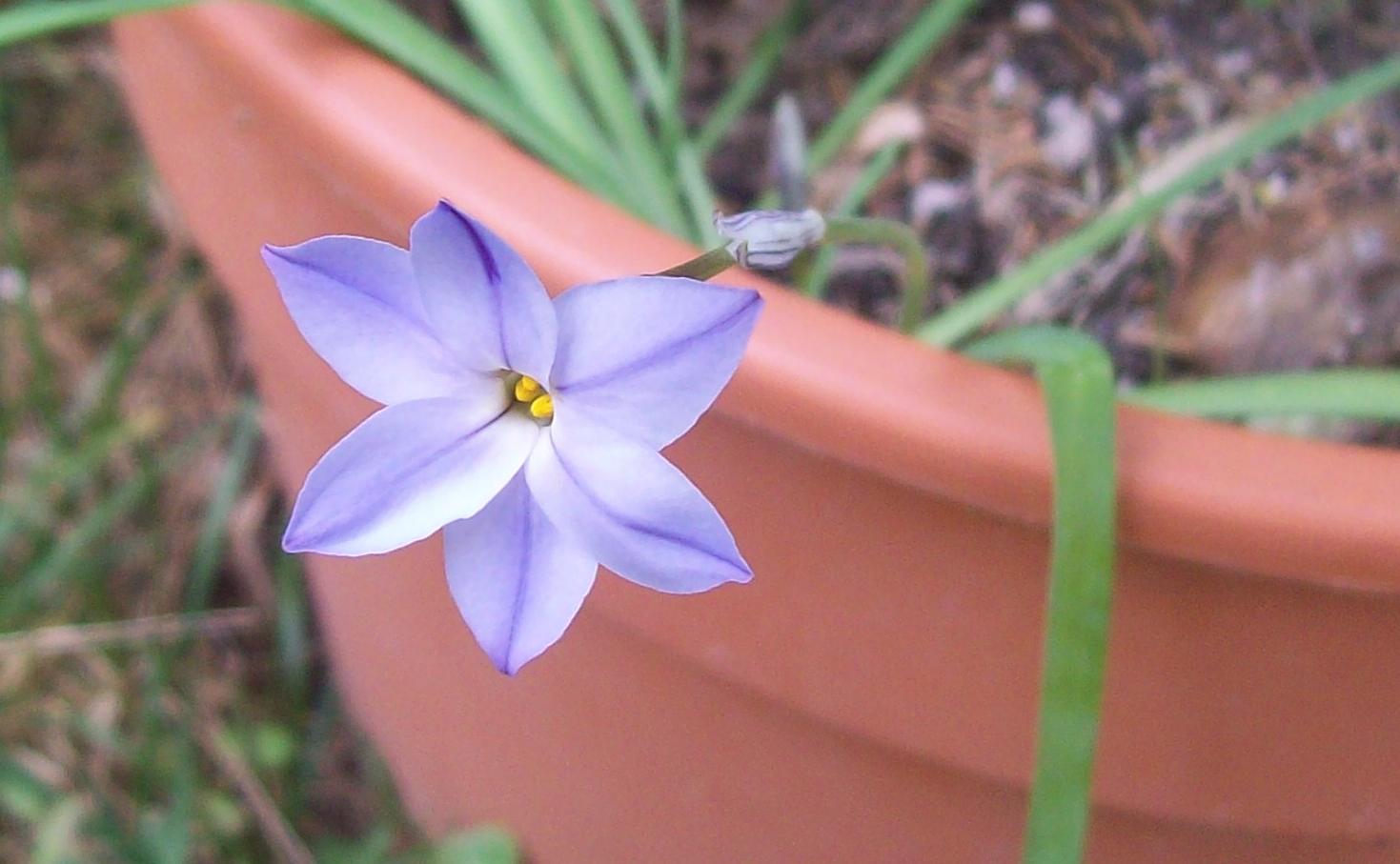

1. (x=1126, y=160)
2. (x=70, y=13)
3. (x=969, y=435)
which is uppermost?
(x=1126, y=160)

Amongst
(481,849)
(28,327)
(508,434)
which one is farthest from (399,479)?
(28,327)

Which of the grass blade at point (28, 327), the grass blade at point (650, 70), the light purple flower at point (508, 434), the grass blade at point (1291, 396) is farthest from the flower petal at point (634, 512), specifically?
the grass blade at point (28, 327)

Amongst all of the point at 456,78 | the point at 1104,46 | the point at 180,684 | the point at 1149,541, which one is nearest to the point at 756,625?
the point at 1149,541

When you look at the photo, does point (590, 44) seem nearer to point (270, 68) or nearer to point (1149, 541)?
point (270, 68)

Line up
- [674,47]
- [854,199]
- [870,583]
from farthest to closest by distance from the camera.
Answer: [854,199]
[674,47]
[870,583]

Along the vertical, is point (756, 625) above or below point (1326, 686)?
below

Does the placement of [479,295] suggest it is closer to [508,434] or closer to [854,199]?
[508,434]
